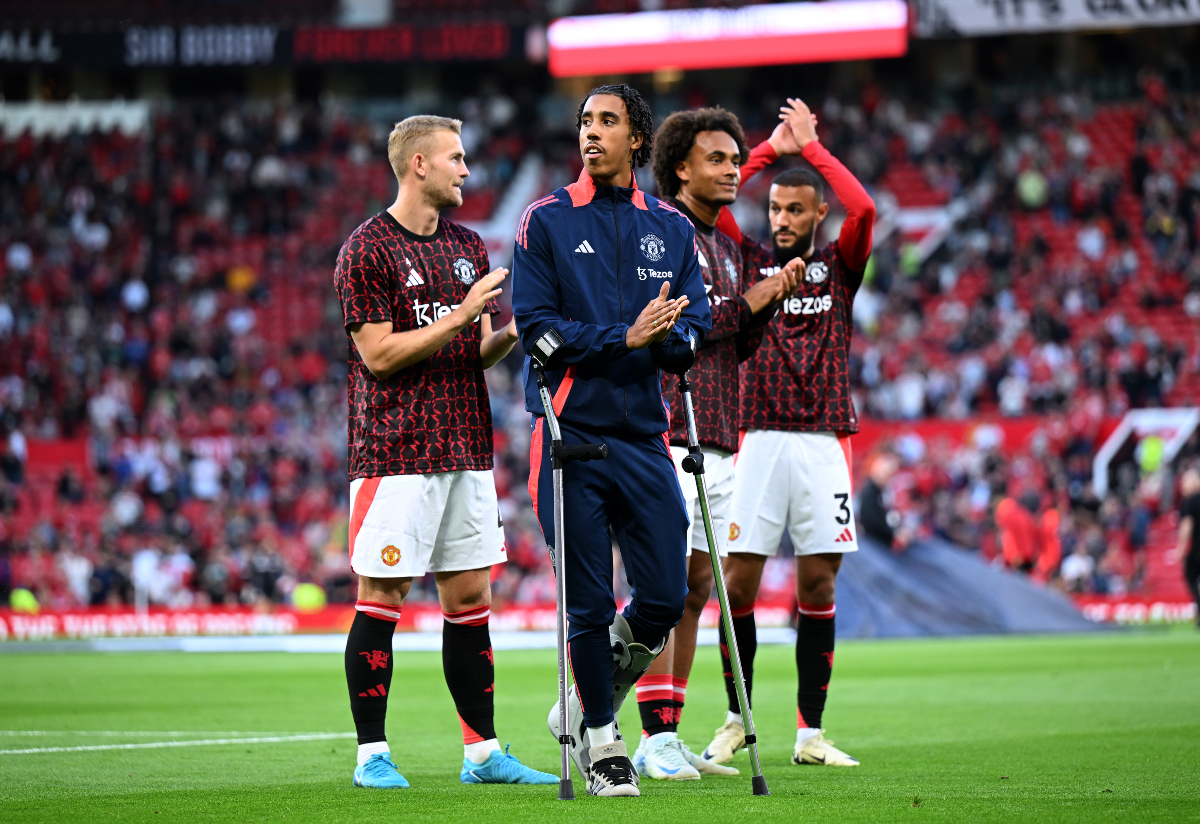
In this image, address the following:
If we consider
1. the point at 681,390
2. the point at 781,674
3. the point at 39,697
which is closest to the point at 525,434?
the point at 781,674

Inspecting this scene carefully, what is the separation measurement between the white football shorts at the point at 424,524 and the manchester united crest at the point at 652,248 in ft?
4.05

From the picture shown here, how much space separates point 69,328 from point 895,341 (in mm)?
17367

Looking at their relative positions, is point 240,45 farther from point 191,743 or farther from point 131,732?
point 191,743

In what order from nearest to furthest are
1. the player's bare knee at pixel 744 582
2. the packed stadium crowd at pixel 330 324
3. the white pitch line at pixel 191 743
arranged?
the player's bare knee at pixel 744 582 < the white pitch line at pixel 191 743 < the packed stadium crowd at pixel 330 324

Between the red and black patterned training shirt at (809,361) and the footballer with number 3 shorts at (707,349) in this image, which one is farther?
the red and black patterned training shirt at (809,361)

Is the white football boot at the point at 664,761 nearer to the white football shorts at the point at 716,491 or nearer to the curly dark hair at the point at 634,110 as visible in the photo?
the white football shorts at the point at 716,491

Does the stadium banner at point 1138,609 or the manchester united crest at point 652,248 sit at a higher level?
the manchester united crest at point 652,248

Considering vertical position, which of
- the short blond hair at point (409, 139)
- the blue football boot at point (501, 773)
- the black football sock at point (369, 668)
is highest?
the short blond hair at point (409, 139)

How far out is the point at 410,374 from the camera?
20.6 feet

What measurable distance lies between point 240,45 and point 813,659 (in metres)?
32.3

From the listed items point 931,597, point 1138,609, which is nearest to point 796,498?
point 931,597

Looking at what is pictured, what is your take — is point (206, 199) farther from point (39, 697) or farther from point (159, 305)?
point (39, 697)

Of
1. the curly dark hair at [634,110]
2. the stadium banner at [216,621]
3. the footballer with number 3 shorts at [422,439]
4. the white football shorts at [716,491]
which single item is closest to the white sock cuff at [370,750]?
the footballer with number 3 shorts at [422,439]

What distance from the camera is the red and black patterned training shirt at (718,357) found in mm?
6719
